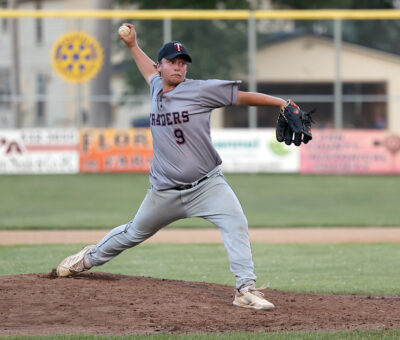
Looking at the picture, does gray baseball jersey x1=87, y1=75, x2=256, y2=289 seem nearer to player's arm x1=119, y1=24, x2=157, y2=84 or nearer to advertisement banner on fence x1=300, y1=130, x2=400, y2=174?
player's arm x1=119, y1=24, x2=157, y2=84

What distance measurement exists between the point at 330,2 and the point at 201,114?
28.3 m

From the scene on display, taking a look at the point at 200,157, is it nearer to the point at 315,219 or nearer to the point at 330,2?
the point at 315,219

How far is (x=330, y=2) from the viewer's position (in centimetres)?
3338

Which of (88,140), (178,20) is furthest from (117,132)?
(178,20)

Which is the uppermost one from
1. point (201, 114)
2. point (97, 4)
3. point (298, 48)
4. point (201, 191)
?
point (97, 4)

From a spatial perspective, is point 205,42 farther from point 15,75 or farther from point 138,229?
point 138,229

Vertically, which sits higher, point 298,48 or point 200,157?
point 298,48

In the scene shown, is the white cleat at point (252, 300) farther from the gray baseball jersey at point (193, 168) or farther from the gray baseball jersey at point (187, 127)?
the gray baseball jersey at point (187, 127)

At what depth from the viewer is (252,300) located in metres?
6.29

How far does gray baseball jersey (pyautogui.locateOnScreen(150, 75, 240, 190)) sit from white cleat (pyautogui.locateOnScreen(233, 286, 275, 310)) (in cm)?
95

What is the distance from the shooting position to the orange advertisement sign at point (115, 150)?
2227 cm

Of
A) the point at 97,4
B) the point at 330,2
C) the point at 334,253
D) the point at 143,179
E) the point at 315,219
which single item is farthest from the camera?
the point at 330,2

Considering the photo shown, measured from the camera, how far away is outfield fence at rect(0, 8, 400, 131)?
22.6 meters

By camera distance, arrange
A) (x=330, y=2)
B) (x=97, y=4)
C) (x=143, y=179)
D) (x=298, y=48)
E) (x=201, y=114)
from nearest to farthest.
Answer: (x=201, y=114) < (x=143, y=179) < (x=298, y=48) < (x=97, y=4) < (x=330, y=2)
